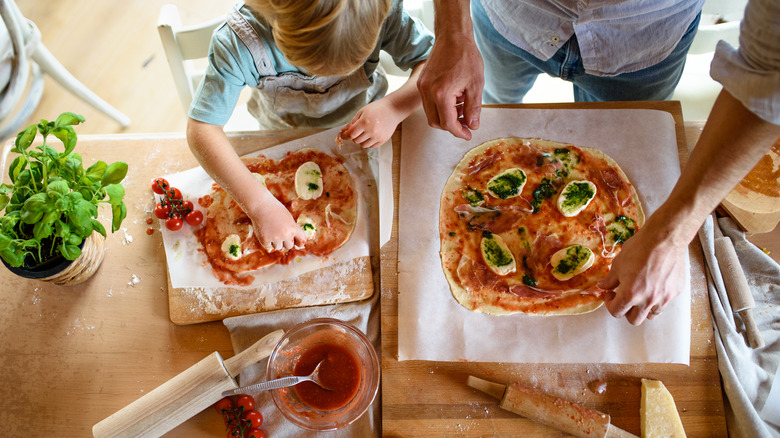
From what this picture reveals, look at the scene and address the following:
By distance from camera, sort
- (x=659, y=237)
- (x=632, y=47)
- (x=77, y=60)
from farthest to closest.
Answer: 1. (x=77, y=60)
2. (x=632, y=47)
3. (x=659, y=237)

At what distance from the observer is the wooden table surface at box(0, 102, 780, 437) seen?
1367 millimetres

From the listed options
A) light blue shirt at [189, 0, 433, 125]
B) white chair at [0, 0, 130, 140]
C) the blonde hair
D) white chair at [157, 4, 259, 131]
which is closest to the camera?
the blonde hair

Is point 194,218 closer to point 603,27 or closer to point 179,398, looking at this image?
point 179,398

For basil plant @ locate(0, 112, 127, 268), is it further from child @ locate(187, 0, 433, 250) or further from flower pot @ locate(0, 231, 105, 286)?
child @ locate(187, 0, 433, 250)

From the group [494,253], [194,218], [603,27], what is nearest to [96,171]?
[194,218]

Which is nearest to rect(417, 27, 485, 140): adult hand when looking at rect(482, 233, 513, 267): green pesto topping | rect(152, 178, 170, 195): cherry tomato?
rect(482, 233, 513, 267): green pesto topping

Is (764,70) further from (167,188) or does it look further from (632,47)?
(167,188)

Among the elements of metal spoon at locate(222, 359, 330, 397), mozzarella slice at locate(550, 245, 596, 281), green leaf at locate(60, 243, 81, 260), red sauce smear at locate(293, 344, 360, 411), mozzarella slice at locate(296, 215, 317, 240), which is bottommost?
red sauce smear at locate(293, 344, 360, 411)

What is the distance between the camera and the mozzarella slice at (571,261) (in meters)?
1.46

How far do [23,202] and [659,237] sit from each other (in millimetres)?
1546

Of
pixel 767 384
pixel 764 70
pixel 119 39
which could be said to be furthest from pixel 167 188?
pixel 119 39

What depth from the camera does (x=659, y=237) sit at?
1.19 meters

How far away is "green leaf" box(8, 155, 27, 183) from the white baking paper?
0.41 m

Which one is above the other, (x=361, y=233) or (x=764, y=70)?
(x=764, y=70)
